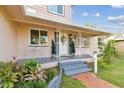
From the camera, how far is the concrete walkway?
376 inches

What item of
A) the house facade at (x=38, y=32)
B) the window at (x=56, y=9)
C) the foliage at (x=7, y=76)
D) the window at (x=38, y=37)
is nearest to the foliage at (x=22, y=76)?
the foliage at (x=7, y=76)

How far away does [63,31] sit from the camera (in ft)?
51.7

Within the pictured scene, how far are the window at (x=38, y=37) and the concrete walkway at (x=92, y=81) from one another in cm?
374

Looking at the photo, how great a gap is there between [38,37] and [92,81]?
486cm

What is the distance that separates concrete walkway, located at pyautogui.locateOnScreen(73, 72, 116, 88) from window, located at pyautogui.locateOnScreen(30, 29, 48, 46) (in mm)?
3739

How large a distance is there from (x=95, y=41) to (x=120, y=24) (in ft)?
72.7

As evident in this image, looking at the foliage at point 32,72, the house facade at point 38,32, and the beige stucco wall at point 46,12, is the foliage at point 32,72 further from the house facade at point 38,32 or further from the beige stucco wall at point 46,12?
the beige stucco wall at point 46,12

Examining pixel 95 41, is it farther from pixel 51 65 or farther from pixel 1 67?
pixel 1 67

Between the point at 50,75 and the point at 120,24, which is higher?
the point at 120,24

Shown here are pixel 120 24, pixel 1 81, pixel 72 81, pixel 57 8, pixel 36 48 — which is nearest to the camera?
pixel 1 81

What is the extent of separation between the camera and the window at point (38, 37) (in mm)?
12920

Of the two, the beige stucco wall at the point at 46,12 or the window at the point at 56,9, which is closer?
the beige stucco wall at the point at 46,12
